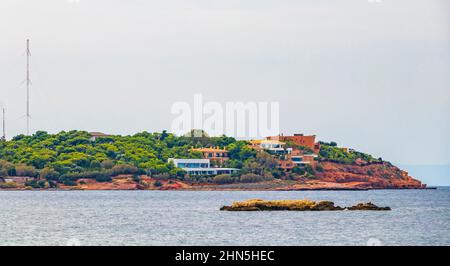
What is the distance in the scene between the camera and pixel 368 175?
167875mm

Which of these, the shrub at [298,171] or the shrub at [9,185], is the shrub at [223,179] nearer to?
the shrub at [298,171]

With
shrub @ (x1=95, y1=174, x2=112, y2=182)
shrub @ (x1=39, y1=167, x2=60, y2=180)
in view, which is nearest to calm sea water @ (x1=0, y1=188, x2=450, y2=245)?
shrub @ (x1=39, y1=167, x2=60, y2=180)

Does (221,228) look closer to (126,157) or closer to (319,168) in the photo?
(126,157)

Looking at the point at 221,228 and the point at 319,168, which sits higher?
the point at 319,168

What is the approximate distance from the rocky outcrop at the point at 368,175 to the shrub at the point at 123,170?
30960 mm

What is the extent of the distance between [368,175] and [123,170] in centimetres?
4608

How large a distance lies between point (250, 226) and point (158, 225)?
524 cm

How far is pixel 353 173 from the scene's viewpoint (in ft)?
542

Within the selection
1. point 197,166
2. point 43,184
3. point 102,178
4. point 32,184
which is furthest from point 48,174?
point 197,166

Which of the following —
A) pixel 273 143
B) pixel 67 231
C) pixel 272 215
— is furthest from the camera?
pixel 273 143

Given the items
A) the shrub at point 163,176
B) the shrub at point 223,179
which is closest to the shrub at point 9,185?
the shrub at point 163,176

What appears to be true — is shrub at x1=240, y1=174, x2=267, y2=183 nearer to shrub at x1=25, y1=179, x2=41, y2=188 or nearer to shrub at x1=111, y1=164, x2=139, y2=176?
shrub at x1=111, y1=164, x2=139, y2=176
